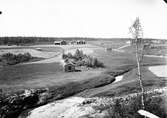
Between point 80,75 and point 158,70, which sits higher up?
point 158,70

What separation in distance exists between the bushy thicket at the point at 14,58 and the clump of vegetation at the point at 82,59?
3637 mm

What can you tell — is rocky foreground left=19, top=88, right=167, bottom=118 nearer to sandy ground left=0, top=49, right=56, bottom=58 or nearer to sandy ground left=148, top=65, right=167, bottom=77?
sandy ground left=148, top=65, right=167, bottom=77

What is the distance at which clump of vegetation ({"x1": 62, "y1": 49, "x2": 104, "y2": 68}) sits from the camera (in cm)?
→ 1650

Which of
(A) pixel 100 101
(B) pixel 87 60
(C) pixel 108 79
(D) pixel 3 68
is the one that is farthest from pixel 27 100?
(C) pixel 108 79

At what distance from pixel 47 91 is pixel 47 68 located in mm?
2665

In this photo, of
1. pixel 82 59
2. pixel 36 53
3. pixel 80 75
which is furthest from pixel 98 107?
pixel 36 53

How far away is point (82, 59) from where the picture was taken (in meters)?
16.8

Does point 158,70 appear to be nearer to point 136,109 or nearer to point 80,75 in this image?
point 80,75

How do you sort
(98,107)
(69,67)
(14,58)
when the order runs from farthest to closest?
1. (69,67)
2. (14,58)
3. (98,107)

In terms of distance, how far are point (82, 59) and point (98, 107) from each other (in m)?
6.45

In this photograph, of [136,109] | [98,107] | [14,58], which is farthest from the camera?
[14,58]

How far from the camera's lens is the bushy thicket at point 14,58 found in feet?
43.1

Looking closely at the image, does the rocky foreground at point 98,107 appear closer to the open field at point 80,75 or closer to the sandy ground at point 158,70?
the open field at point 80,75

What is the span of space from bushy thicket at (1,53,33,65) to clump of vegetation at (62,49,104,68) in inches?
143
